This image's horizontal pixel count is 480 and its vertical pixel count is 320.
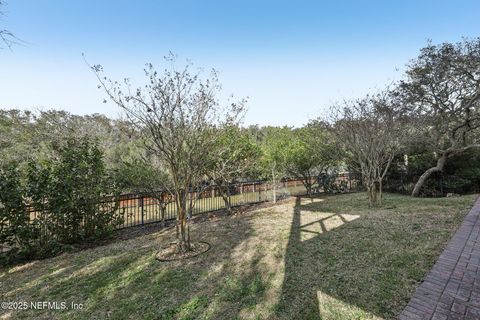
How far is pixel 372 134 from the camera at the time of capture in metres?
7.51

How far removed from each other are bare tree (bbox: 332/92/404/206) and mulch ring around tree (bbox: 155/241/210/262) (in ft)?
18.7

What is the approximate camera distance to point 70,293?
318 cm

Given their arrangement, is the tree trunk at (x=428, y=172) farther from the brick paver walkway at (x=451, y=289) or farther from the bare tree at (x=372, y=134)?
the brick paver walkway at (x=451, y=289)

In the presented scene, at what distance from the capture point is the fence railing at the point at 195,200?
6.02 meters

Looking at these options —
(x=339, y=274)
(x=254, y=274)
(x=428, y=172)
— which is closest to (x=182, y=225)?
(x=254, y=274)

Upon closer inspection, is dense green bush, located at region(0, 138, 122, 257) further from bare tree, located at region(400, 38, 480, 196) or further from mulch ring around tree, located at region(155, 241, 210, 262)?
bare tree, located at region(400, 38, 480, 196)

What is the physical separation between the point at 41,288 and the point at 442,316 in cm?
490

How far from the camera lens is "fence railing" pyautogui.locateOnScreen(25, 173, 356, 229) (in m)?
6.02

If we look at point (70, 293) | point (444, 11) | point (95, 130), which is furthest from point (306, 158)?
point (95, 130)

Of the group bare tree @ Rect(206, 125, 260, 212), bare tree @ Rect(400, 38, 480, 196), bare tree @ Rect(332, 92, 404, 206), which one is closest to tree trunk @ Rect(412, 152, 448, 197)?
bare tree @ Rect(400, 38, 480, 196)

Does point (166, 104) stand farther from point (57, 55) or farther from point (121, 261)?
point (57, 55)

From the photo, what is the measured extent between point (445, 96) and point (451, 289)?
9859 millimetres

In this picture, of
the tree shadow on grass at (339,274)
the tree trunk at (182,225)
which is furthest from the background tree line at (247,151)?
the tree shadow on grass at (339,274)

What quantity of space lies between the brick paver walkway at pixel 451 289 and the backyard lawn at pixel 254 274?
118mm
